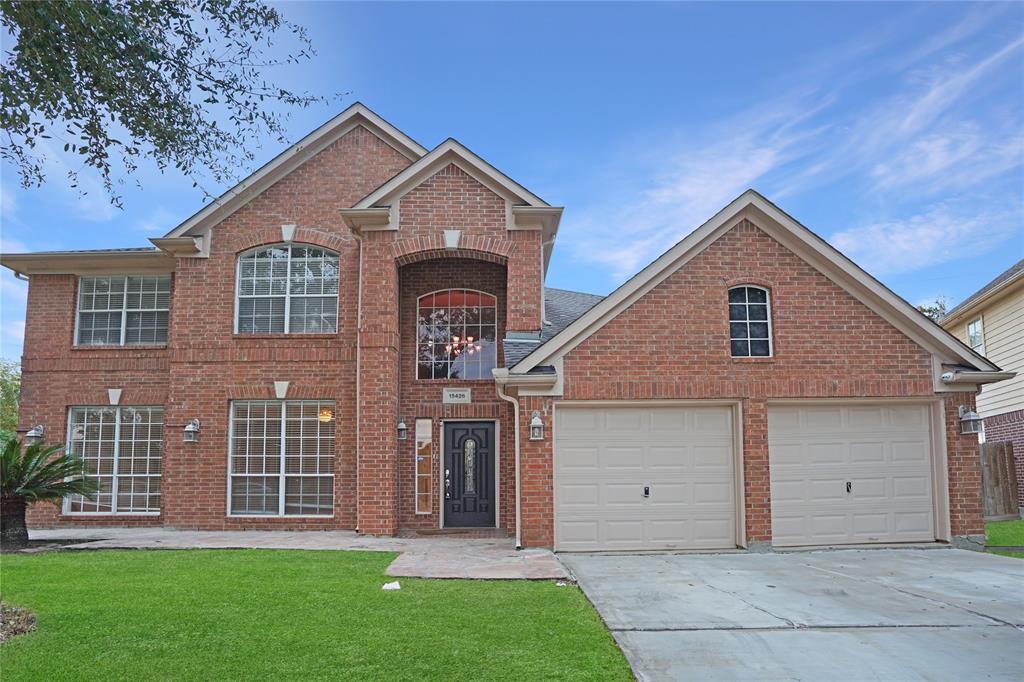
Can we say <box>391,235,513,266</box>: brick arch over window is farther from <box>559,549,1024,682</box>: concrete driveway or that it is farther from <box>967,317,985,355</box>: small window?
<box>967,317,985,355</box>: small window

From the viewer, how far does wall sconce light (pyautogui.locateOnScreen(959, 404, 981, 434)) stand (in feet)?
39.5

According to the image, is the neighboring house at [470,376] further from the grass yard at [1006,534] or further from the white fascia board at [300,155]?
the grass yard at [1006,534]

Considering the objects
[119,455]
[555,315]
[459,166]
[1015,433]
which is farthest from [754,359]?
[119,455]

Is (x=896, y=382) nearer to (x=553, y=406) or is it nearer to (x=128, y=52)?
(x=553, y=406)

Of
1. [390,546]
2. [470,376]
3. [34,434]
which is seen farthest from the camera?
[34,434]

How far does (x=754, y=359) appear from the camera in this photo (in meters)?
12.2

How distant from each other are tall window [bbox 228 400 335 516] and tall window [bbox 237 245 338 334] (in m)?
1.56

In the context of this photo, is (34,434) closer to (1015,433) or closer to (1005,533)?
(1005,533)

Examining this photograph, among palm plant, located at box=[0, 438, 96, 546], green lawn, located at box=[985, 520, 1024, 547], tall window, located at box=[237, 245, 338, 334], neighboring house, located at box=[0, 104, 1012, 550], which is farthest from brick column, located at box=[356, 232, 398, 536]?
green lawn, located at box=[985, 520, 1024, 547]

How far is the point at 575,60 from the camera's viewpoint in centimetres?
1402

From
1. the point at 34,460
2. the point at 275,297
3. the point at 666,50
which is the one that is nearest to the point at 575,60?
the point at 666,50

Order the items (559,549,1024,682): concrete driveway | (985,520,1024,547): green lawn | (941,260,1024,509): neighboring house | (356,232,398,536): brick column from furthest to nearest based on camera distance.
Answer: (941,260,1024,509): neighboring house, (356,232,398,536): brick column, (985,520,1024,547): green lawn, (559,549,1024,682): concrete driveway

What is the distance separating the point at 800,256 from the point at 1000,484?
377 inches

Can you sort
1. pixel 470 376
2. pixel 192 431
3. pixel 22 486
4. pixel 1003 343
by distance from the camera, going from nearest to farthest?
pixel 22 486 < pixel 192 431 < pixel 470 376 < pixel 1003 343
